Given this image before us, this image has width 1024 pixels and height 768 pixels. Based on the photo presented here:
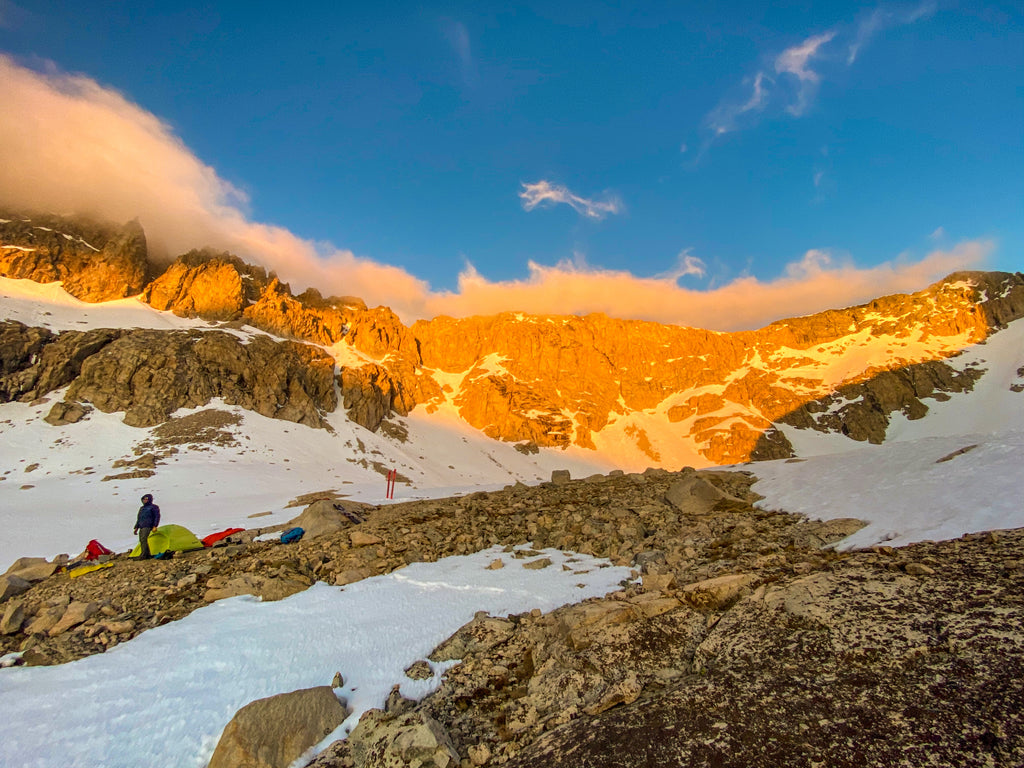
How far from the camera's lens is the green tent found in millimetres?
13305

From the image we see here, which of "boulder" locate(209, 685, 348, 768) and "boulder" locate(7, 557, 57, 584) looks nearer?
"boulder" locate(209, 685, 348, 768)

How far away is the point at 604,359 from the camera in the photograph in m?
164

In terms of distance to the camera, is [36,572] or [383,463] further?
[383,463]

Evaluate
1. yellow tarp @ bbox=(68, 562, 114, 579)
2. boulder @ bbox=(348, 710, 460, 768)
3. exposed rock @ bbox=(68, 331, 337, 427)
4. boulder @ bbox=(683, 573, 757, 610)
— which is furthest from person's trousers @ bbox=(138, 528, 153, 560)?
exposed rock @ bbox=(68, 331, 337, 427)

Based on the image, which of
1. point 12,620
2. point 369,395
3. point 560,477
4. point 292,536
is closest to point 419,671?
point 292,536

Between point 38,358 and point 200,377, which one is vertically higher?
point 38,358

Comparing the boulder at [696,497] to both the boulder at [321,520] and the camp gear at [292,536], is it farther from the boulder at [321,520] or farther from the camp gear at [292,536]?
the camp gear at [292,536]

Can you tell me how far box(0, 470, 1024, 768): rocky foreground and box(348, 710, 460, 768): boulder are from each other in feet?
0.07

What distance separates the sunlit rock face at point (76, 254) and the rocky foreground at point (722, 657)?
117 m

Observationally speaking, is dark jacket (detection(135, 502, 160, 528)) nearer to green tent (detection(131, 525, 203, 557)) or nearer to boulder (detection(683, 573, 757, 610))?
green tent (detection(131, 525, 203, 557))

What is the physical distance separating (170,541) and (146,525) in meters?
0.89

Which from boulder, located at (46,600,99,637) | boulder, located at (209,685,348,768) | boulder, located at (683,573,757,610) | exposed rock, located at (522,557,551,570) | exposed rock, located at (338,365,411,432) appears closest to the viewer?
boulder, located at (209,685,348,768)

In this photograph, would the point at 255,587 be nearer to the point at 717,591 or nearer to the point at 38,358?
the point at 717,591

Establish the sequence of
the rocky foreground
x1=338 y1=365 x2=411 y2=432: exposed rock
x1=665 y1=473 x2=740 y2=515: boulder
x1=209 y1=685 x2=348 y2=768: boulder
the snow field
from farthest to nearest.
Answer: x1=338 y1=365 x2=411 y2=432: exposed rock
x1=665 y1=473 x2=740 y2=515: boulder
the snow field
x1=209 y1=685 x2=348 y2=768: boulder
the rocky foreground
